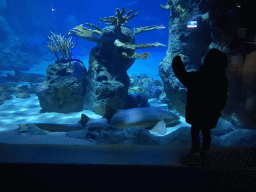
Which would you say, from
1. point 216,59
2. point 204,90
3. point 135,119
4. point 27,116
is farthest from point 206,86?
point 27,116

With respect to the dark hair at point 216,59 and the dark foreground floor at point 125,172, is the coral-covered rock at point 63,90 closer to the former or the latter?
the dark foreground floor at point 125,172

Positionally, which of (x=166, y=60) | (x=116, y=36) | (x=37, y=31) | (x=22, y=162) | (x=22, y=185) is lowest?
(x=22, y=185)

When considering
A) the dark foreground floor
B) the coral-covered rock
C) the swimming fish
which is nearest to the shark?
the swimming fish

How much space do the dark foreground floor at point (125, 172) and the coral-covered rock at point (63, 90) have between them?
169 inches

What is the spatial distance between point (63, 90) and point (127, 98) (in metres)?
2.43

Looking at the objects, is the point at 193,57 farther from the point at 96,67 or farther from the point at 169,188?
the point at 169,188

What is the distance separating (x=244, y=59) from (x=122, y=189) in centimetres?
264

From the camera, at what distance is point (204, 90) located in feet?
3.85

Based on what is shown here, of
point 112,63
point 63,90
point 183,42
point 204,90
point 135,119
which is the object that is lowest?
point 204,90

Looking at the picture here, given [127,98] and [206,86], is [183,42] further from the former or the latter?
[206,86]

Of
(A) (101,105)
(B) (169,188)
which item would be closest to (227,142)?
(B) (169,188)

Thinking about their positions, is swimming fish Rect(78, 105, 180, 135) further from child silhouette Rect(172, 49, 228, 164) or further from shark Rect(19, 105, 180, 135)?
child silhouette Rect(172, 49, 228, 164)

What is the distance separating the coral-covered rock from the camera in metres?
5.54

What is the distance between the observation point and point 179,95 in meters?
5.02
